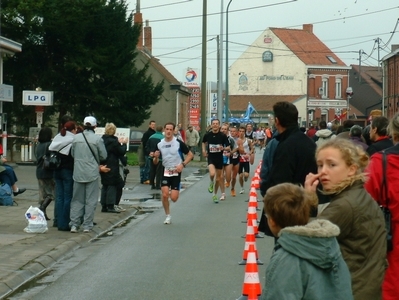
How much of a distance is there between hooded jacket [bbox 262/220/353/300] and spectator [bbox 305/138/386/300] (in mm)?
700

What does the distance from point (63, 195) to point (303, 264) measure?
10.5m

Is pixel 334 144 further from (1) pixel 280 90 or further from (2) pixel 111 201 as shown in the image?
(1) pixel 280 90

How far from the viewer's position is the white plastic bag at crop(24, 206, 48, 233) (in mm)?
13469

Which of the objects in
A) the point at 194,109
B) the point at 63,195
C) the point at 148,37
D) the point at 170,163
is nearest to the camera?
the point at 63,195

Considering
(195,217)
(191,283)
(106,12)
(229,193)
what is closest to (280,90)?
(106,12)

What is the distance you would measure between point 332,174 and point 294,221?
83 centimetres

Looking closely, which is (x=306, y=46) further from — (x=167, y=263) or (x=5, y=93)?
(x=167, y=263)

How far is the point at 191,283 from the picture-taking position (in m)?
9.51

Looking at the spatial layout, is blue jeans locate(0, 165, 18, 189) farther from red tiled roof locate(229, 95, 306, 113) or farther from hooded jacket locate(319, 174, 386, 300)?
red tiled roof locate(229, 95, 306, 113)

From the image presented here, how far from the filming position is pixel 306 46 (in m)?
100

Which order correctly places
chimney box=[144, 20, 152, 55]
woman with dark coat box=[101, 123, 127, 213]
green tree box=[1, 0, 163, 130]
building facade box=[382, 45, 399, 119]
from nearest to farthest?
woman with dark coat box=[101, 123, 127, 213] < green tree box=[1, 0, 163, 130] < building facade box=[382, 45, 399, 119] < chimney box=[144, 20, 152, 55]

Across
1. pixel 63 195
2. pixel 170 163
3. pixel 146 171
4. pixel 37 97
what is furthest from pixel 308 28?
pixel 63 195

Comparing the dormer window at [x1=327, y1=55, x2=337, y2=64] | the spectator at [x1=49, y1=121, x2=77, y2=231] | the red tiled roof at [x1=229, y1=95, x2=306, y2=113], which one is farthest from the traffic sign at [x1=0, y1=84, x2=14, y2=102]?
the dormer window at [x1=327, y1=55, x2=337, y2=64]

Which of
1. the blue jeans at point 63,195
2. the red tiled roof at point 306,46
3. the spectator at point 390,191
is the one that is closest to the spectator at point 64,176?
the blue jeans at point 63,195
